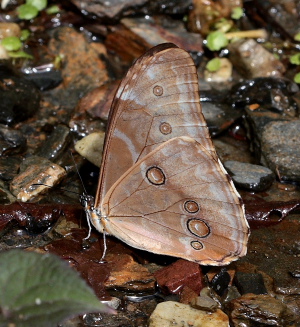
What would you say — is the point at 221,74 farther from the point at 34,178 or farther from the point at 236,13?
the point at 34,178

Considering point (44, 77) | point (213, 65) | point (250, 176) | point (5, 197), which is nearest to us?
point (5, 197)

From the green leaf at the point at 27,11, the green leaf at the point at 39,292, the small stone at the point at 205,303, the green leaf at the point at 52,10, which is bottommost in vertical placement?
the small stone at the point at 205,303

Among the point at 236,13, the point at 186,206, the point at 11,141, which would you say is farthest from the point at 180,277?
the point at 236,13

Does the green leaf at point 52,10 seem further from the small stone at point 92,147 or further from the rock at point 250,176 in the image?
the rock at point 250,176

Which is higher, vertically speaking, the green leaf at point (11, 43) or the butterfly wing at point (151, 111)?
the butterfly wing at point (151, 111)

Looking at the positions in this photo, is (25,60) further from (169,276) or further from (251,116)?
(169,276)

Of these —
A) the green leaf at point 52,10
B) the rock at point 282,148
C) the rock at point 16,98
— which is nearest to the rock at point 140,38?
the green leaf at point 52,10

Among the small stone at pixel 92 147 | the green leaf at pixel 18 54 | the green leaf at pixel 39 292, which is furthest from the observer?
the green leaf at pixel 18 54
